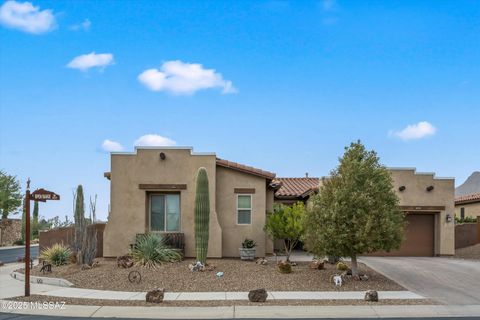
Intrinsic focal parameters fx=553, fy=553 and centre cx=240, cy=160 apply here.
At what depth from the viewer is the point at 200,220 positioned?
21.0 metres

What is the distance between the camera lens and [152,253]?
67.6ft

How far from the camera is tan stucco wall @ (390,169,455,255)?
2628cm

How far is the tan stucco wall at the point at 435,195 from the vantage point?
26281 millimetres

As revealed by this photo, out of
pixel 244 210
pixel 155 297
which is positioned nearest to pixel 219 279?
pixel 155 297

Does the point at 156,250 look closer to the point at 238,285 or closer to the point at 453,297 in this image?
the point at 238,285

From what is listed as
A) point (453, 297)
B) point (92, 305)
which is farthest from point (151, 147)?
point (453, 297)

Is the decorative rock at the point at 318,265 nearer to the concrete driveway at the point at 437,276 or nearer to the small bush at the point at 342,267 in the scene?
the small bush at the point at 342,267

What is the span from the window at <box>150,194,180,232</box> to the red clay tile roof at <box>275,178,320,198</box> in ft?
17.4

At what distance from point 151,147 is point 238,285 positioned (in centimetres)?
877

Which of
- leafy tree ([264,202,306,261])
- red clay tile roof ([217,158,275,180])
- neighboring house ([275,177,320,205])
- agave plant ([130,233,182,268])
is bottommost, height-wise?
agave plant ([130,233,182,268])

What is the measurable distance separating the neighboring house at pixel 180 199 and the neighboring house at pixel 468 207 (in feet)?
52.2

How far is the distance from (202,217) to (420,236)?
11.9m

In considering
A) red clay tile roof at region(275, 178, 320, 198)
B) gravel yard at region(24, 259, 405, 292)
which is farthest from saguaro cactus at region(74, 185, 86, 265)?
red clay tile roof at region(275, 178, 320, 198)

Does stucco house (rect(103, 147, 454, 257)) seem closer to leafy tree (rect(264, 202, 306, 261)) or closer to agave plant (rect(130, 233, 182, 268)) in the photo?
leafy tree (rect(264, 202, 306, 261))
